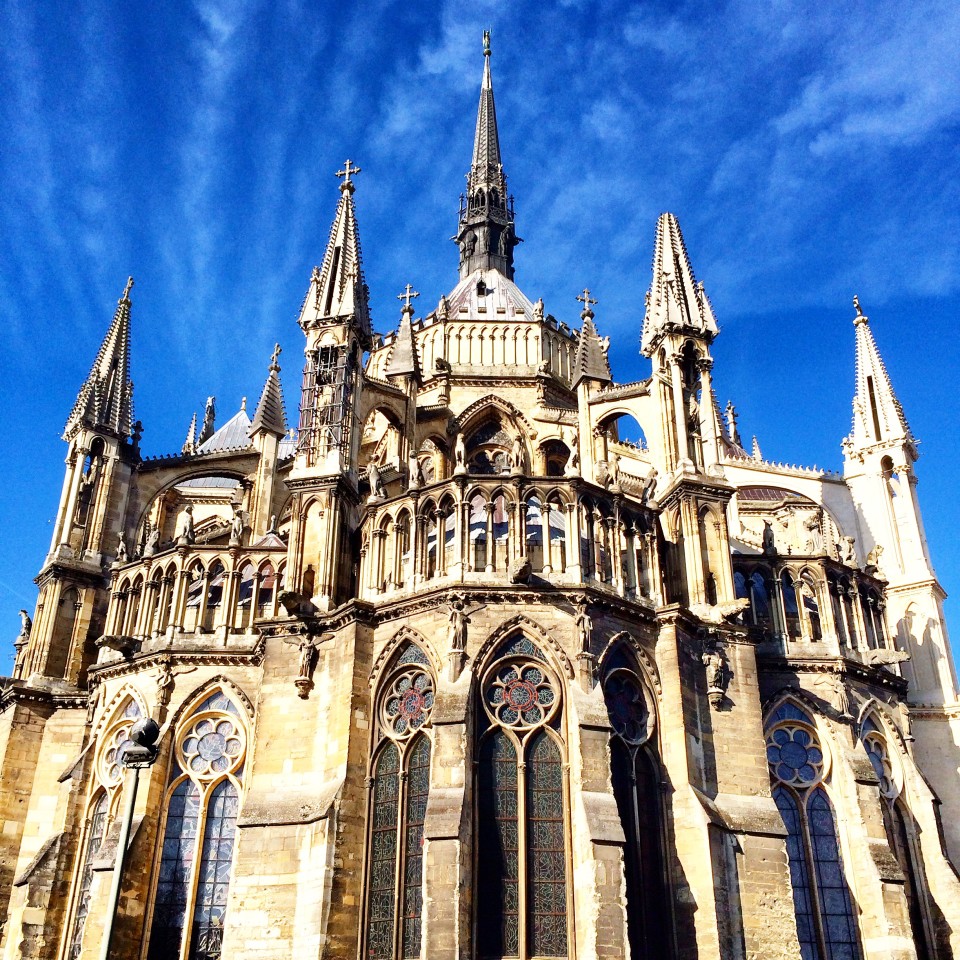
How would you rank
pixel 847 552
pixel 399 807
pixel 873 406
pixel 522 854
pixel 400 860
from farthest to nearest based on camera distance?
pixel 873 406 < pixel 847 552 < pixel 399 807 < pixel 400 860 < pixel 522 854

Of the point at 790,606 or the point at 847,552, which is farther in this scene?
the point at 847,552

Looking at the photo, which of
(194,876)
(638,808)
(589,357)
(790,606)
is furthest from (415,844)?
(589,357)

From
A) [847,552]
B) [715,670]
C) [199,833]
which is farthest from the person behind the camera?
[847,552]

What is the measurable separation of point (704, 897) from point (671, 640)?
4.96 m

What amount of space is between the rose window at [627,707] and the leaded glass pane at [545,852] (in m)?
1.56

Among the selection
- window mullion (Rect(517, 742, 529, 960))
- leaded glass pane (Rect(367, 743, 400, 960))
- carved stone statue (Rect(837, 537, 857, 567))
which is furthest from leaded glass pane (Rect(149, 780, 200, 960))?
carved stone statue (Rect(837, 537, 857, 567))

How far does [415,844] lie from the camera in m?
21.0

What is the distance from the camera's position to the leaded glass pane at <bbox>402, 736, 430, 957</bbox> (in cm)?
2023

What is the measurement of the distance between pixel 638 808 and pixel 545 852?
7.33ft

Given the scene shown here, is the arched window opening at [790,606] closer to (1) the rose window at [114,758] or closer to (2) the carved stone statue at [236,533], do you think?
(2) the carved stone statue at [236,533]

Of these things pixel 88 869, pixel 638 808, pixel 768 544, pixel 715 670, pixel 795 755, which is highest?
pixel 768 544

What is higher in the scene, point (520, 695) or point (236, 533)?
point (236, 533)

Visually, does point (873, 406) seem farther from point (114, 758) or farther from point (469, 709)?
point (114, 758)

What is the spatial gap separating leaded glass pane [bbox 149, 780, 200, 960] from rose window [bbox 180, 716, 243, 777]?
0.43 metres
